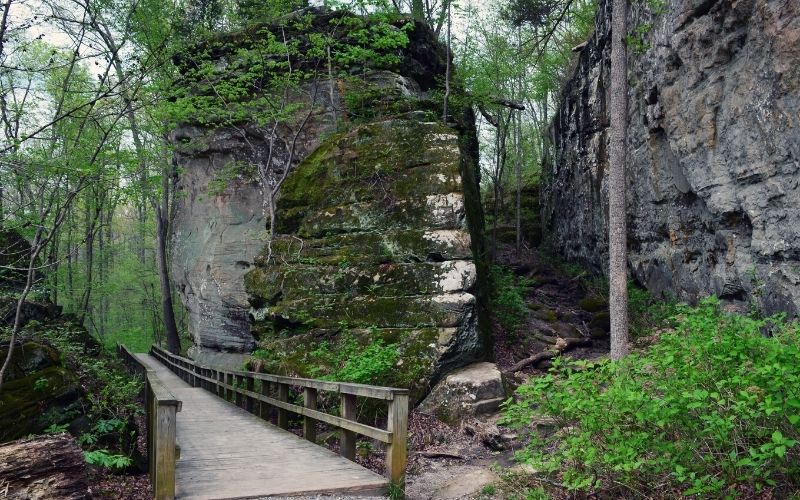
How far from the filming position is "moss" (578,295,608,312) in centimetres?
1728

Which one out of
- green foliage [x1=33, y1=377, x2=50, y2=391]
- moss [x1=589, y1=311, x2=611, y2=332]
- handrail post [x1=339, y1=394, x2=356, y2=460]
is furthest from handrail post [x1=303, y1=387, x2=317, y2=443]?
moss [x1=589, y1=311, x2=611, y2=332]

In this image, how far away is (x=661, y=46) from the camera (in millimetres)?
14141

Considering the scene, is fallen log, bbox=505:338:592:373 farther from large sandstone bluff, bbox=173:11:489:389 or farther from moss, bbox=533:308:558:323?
large sandstone bluff, bbox=173:11:489:389

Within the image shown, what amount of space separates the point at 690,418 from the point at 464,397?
5.05 meters

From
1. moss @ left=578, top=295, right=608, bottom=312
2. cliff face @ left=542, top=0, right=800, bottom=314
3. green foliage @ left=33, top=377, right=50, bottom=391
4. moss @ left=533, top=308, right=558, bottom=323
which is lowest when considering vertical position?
green foliage @ left=33, top=377, right=50, bottom=391

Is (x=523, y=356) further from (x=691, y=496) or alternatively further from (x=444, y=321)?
(x=691, y=496)

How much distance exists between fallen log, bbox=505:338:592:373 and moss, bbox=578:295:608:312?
2786 millimetres

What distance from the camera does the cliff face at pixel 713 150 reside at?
9945 mm

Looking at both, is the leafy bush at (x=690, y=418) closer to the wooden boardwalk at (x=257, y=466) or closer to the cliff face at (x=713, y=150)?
the wooden boardwalk at (x=257, y=466)

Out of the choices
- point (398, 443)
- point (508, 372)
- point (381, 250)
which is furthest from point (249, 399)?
point (398, 443)

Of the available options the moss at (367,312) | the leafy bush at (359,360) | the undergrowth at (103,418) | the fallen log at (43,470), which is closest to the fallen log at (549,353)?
the moss at (367,312)

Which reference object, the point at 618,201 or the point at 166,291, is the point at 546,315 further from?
the point at 166,291

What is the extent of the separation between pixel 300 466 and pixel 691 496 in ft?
12.1

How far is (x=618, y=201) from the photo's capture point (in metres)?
10.5
